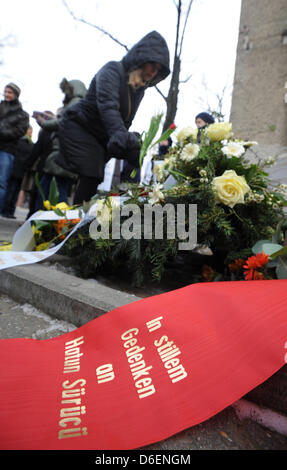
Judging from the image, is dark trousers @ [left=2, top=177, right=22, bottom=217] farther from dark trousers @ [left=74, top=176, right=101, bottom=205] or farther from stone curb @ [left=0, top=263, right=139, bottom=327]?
stone curb @ [left=0, top=263, right=139, bottom=327]

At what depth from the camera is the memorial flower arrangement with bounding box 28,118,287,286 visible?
168cm

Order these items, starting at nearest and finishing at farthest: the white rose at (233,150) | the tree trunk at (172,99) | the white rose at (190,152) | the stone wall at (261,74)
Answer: the white rose at (233,150) → the white rose at (190,152) → the stone wall at (261,74) → the tree trunk at (172,99)

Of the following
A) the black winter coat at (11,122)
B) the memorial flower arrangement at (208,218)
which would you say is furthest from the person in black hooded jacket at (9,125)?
the memorial flower arrangement at (208,218)

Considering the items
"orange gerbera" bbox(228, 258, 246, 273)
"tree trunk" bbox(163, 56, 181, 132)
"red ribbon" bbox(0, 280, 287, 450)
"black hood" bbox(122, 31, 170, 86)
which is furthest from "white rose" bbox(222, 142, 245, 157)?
"tree trunk" bbox(163, 56, 181, 132)

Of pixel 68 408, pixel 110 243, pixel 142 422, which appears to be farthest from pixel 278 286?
pixel 110 243

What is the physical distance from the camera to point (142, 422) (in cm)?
73

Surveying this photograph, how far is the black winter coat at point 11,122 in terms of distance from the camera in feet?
15.2

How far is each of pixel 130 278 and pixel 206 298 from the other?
905 millimetres

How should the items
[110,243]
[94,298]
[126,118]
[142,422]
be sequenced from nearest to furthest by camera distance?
[142,422] < [94,298] < [110,243] < [126,118]

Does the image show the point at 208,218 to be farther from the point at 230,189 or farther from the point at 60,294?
the point at 60,294

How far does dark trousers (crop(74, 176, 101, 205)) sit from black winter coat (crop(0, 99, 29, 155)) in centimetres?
250

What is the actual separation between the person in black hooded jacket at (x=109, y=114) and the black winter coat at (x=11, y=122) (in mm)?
2256

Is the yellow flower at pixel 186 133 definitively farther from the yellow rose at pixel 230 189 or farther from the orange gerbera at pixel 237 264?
the orange gerbera at pixel 237 264
